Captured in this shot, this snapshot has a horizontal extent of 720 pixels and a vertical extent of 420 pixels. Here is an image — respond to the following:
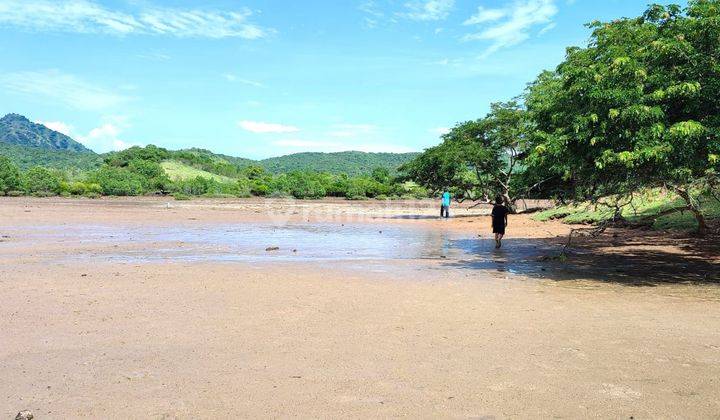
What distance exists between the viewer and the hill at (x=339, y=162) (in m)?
170

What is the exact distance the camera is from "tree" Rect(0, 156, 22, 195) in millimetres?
69225

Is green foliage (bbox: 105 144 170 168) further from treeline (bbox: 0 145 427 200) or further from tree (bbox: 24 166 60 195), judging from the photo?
tree (bbox: 24 166 60 195)

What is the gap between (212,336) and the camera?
6945 millimetres

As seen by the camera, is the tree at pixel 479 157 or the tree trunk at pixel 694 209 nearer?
the tree trunk at pixel 694 209

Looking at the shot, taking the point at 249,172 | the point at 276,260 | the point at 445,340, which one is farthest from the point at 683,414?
the point at 249,172

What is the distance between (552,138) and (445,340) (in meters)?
6.41

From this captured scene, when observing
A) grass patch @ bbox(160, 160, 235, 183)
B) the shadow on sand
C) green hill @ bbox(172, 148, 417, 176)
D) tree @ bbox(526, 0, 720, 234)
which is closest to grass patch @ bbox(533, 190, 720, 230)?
the shadow on sand

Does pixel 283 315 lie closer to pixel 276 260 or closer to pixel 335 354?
pixel 335 354

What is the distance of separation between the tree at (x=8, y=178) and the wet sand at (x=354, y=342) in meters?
67.8

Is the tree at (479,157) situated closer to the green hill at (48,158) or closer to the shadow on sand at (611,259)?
the shadow on sand at (611,259)

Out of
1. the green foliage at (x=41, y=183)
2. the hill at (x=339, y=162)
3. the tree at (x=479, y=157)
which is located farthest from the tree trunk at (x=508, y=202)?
the hill at (x=339, y=162)

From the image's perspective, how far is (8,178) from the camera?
230 feet

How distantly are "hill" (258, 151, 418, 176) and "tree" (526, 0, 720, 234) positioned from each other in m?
151

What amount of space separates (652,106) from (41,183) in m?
78.6
